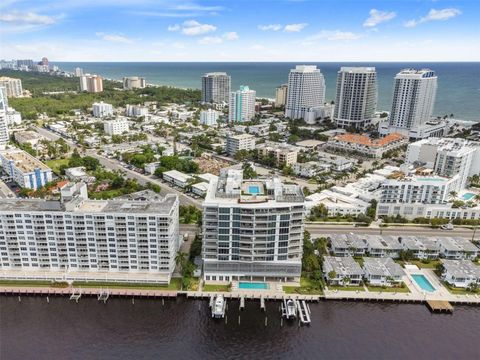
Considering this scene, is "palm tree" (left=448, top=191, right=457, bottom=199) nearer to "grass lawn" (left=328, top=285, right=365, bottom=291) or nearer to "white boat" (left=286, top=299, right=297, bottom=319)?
"grass lawn" (left=328, top=285, right=365, bottom=291)

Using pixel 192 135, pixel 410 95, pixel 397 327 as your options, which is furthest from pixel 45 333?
pixel 410 95

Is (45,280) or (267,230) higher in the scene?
(267,230)

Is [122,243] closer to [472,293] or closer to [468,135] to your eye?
[472,293]

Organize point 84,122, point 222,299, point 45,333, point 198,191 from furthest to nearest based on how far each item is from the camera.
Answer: point 84,122 < point 198,191 < point 222,299 < point 45,333

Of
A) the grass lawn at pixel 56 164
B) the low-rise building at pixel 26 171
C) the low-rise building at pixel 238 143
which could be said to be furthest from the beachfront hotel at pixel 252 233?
the grass lawn at pixel 56 164

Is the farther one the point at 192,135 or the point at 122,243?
the point at 192,135

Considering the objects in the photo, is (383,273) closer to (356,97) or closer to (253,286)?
(253,286)

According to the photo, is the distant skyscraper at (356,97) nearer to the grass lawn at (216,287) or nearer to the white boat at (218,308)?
the grass lawn at (216,287)
